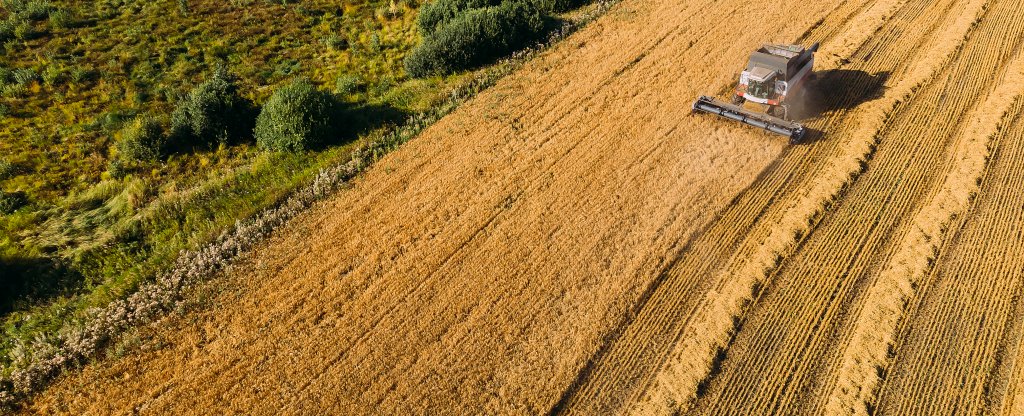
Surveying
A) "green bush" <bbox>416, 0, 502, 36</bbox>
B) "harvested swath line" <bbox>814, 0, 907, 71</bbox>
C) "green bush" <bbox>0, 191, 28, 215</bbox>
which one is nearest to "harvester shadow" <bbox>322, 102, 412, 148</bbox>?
"green bush" <bbox>416, 0, 502, 36</bbox>

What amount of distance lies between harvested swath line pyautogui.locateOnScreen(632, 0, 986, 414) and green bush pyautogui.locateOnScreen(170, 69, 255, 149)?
57.7 ft

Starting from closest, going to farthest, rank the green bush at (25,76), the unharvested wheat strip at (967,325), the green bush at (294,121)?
1. the unharvested wheat strip at (967,325)
2. the green bush at (294,121)
3. the green bush at (25,76)

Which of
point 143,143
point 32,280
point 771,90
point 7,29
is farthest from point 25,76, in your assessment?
point 771,90

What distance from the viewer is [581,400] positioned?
502 inches

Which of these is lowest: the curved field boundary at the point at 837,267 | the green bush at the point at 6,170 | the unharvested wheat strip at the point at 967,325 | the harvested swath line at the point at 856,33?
the unharvested wheat strip at the point at 967,325

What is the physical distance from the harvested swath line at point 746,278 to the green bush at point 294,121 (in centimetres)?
1440

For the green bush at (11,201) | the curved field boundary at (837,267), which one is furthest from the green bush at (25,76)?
the curved field boundary at (837,267)

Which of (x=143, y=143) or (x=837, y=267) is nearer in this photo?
(x=837, y=267)

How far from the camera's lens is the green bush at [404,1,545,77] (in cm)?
2477

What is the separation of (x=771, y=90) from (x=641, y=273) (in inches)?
366

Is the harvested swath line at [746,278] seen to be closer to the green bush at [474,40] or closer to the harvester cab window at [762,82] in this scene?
the harvester cab window at [762,82]

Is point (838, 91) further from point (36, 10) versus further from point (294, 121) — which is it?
point (36, 10)

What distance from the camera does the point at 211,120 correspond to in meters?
20.9

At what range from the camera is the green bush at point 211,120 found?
2083 centimetres
